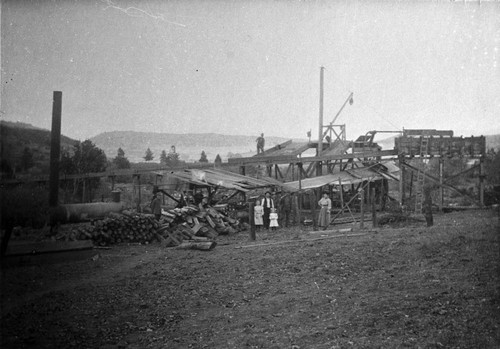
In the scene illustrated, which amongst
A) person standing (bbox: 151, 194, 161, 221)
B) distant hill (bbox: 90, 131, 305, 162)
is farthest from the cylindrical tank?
distant hill (bbox: 90, 131, 305, 162)

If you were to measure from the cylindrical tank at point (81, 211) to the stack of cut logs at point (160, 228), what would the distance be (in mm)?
720

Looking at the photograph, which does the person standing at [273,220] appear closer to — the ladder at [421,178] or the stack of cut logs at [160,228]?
the stack of cut logs at [160,228]

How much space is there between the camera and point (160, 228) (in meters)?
16.2

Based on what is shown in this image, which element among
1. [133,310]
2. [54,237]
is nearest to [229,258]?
[133,310]

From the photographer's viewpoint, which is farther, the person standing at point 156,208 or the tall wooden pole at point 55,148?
the person standing at point 156,208

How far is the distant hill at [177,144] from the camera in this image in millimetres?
58594

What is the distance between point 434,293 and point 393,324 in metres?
1.36

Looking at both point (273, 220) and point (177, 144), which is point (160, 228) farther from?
point (177, 144)

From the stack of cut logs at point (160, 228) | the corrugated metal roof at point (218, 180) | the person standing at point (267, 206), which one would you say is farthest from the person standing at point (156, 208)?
the person standing at point (267, 206)

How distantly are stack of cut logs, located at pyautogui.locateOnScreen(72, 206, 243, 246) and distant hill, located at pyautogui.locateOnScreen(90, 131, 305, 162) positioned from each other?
3460 centimetres

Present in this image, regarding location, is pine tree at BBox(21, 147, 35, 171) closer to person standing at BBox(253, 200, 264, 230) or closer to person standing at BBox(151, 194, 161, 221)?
person standing at BBox(151, 194, 161, 221)

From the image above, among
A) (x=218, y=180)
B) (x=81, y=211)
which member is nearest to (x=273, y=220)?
(x=218, y=180)

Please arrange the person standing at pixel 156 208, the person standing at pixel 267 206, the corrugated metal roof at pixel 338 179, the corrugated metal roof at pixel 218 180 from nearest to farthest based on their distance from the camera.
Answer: the person standing at pixel 156 208 → the person standing at pixel 267 206 → the corrugated metal roof at pixel 218 180 → the corrugated metal roof at pixel 338 179

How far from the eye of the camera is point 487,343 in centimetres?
546
